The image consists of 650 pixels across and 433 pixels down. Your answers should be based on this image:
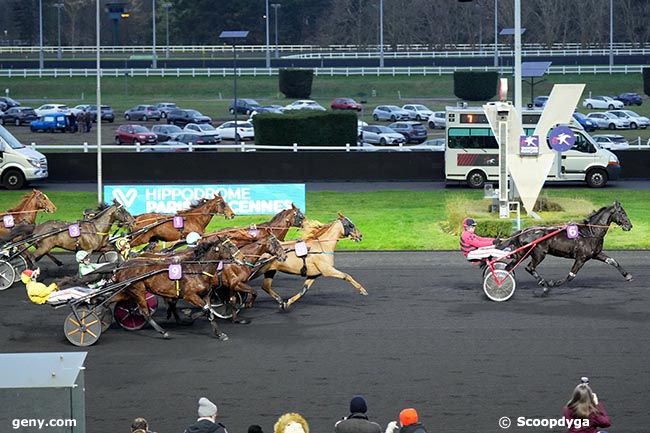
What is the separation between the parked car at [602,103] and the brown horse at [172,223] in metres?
50.5

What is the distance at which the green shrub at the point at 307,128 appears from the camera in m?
43.7

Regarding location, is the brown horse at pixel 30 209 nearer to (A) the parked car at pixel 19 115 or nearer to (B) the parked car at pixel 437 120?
(B) the parked car at pixel 437 120

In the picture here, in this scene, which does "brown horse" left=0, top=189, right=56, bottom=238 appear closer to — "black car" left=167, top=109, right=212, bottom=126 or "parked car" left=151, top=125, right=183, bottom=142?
"parked car" left=151, top=125, right=183, bottom=142

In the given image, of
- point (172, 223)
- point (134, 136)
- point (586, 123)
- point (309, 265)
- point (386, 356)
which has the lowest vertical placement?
point (386, 356)

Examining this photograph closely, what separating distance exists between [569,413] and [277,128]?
111 ft

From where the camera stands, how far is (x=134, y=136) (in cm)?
5472

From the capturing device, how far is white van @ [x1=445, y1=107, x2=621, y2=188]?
119 ft

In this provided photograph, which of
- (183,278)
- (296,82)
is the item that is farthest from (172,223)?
(296,82)

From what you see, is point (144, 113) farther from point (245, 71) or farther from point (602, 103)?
point (602, 103)

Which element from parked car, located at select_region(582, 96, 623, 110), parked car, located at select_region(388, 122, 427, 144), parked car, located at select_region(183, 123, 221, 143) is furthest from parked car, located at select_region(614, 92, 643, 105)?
parked car, located at select_region(183, 123, 221, 143)

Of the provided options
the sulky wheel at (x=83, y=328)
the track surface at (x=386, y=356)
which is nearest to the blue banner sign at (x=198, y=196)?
the track surface at (x=386, y=356)

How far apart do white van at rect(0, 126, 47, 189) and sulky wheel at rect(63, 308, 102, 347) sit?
68.9 feet

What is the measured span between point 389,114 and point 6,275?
148 feet

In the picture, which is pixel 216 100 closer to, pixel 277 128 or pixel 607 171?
pixel 277 128
